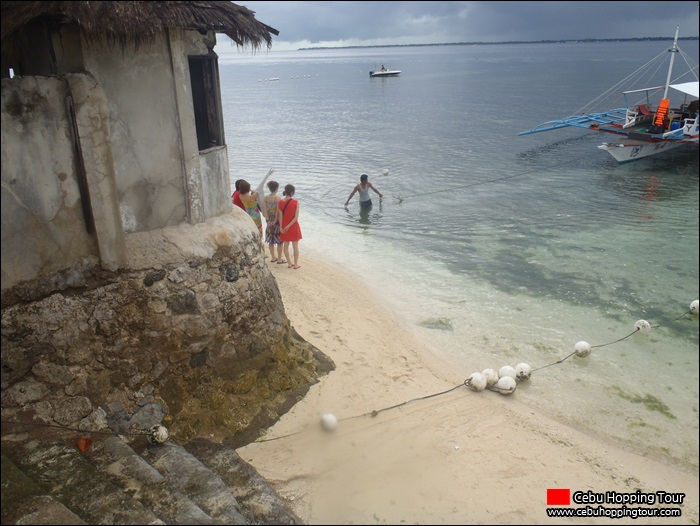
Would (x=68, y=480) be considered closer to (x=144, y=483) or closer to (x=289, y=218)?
(x=144, y=483)

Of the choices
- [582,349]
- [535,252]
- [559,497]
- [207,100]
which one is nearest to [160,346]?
[207,100]

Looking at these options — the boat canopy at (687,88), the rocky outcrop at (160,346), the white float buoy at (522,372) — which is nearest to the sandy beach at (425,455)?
the white float buoy at (522,372)

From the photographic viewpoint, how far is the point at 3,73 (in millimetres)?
5129

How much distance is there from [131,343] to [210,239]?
147 cm

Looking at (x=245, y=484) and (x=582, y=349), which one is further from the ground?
(x=245, y=484)

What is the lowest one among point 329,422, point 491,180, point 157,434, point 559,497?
point 559,497

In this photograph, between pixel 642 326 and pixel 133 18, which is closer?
pixel 133 18

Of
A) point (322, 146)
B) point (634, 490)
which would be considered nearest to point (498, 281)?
point (634, 490)

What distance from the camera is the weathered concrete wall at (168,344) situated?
4.86m

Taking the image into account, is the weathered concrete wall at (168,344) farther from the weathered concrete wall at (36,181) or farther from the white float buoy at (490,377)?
the white float buoy at (490,377)

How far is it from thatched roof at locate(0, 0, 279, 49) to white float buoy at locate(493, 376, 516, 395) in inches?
232

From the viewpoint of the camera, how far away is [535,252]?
13.6m

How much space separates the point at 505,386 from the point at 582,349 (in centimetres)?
202

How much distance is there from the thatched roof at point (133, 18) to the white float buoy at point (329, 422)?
4.64 metres
